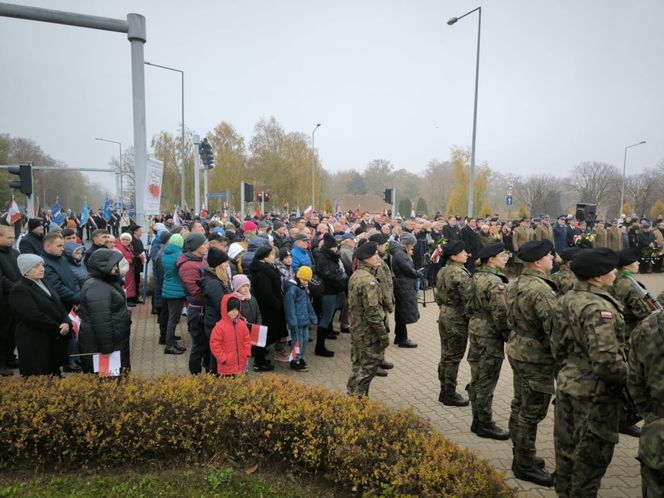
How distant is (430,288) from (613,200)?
62.4 m

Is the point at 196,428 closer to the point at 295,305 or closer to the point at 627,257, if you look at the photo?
the point at 295,305

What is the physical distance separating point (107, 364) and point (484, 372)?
4321 mm

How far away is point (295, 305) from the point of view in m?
Result: 7.58

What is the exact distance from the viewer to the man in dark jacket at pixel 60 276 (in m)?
6.39

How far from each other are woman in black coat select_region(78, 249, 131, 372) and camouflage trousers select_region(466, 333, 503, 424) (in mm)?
4092

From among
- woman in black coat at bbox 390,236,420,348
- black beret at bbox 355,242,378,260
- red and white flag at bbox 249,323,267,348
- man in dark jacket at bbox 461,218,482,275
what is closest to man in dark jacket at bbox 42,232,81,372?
red and white flag at bbox 249,323,267,348

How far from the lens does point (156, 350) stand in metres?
8.62

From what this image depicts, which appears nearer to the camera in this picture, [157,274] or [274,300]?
[274,300]

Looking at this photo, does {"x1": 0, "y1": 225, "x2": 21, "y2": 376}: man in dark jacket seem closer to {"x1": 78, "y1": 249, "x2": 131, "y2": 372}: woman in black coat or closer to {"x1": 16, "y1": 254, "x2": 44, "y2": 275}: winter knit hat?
{"x1": 16, "y1": 254, "x2": 44, "y2": 275}: winter knit hat

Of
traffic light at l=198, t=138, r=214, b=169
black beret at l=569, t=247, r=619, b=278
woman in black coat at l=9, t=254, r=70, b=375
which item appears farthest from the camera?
traffic light at l=198, t=138, r=214, b=169

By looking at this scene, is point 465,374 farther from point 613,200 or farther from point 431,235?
point 613,200

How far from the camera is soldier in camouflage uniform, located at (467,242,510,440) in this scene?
17.3ft

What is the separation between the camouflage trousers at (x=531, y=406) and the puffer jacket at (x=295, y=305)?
150 inches

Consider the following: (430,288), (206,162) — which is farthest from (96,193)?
(430,288)
